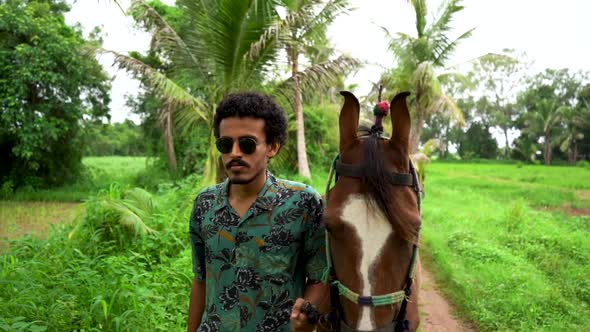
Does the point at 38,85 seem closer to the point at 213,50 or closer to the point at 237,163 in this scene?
the point at 213,50

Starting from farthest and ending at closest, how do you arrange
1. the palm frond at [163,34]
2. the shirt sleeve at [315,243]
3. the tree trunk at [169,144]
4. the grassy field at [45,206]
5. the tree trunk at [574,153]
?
the tree trunk at [574,153], the tree trunk at [169,144], the palm frond at [163,34], the grassy field at [45,206], the shirt sleeve at [315,243]

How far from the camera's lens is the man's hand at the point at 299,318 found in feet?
4.73

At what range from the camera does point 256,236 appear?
1509 millimetres

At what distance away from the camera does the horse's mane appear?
141 centimetres

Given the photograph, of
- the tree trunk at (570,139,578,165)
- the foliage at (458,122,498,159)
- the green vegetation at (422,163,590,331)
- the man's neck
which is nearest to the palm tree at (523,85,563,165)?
the tree trunk at (570,139,578,165)

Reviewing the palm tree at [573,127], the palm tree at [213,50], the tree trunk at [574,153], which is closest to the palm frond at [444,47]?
the palm tree at [213,50]

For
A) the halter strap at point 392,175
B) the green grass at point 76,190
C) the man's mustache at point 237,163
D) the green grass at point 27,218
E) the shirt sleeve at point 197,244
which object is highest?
the man's mustache at point 237,163

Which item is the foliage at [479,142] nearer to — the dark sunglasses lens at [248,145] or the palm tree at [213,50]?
the palm tree at [213,50]

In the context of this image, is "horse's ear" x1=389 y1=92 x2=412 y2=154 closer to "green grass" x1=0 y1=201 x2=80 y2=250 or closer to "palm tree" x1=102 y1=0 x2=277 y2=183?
"palm tree" x1=102 y1=0 x2=277 y2=183

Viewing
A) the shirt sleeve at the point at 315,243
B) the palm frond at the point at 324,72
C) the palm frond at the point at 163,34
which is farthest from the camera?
the palm frond at the point at 324,72

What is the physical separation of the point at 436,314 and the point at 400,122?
12.7 ft

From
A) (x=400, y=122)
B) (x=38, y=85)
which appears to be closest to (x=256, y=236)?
(x=400, y=122)

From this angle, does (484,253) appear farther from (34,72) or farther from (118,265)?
(34,72)

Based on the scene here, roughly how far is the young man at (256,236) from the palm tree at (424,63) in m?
11.5
